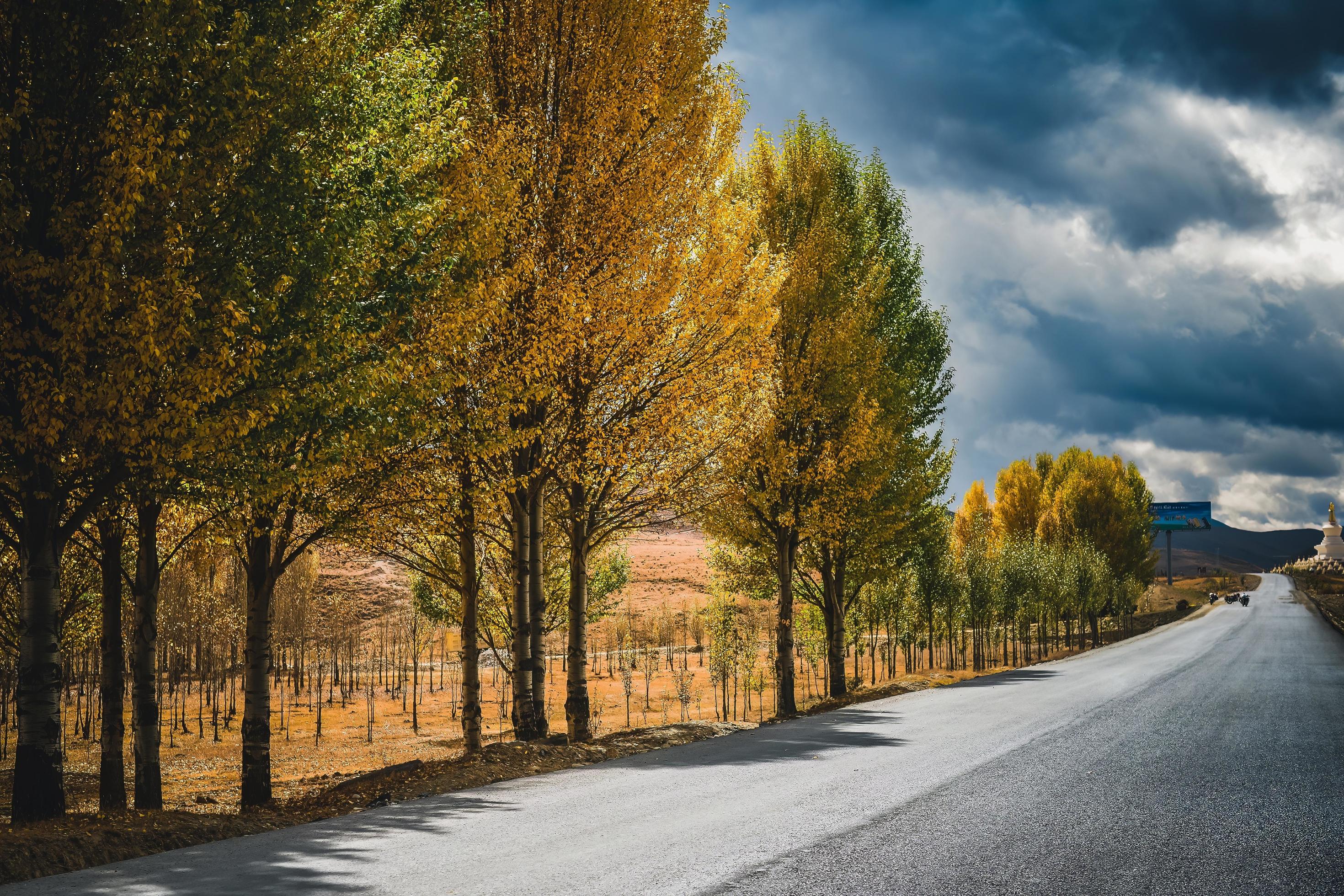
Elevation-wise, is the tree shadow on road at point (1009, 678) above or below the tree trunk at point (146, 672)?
below

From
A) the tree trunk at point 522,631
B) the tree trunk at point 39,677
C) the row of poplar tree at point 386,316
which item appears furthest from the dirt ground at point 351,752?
the row of poplar tree at point 386,316

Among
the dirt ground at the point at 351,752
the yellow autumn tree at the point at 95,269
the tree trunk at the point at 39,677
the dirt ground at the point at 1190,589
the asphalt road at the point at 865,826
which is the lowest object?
the dirt ground at the point at 1190,589

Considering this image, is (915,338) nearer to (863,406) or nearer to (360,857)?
(863,406)

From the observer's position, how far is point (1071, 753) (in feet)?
35.4

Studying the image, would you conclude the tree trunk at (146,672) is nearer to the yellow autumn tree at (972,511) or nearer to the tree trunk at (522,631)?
the tree trunk at (522,631)

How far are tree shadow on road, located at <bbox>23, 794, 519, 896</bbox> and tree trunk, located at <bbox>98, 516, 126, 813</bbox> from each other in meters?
8.05

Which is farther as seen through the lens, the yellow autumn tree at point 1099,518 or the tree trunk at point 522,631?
the yellow autumn tree at point 1099,518

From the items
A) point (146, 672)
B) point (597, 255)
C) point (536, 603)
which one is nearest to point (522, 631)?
point (536, 603)

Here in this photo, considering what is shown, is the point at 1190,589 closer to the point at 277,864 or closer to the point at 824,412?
the point at 824,412

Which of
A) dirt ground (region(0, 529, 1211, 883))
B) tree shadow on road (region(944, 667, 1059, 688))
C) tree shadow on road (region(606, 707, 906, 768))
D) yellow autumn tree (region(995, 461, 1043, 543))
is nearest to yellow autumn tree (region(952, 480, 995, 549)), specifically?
yellow autumn tree (region(995, 461, 1043, 543))

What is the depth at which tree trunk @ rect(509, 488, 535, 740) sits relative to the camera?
14438mm

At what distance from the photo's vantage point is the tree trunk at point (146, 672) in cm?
1348

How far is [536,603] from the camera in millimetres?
14461

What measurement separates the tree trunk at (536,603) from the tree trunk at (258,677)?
3.92 m
